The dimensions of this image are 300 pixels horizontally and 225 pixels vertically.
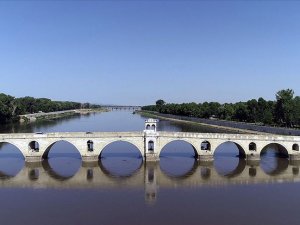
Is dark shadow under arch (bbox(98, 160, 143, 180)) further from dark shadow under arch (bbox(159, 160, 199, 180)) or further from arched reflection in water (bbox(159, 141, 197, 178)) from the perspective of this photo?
arched reflection in water (bbox(159, 141, 197, 178))

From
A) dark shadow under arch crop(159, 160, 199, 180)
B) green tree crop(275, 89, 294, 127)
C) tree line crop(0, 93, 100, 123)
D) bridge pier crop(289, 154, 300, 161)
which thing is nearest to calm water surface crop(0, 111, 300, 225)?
dark shadow under arch crop(159, 160, 199, 180)

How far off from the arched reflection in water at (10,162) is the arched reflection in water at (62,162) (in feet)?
11.1

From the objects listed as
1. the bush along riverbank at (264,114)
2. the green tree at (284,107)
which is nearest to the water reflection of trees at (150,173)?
the bush along riverbank at (264,114)

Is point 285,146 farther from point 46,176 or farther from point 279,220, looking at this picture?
point 46,176

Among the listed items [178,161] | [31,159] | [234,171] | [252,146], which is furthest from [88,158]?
[252,146]

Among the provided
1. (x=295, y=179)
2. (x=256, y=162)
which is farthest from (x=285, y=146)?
(x=295, y=179)

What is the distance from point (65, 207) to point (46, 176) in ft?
37.8

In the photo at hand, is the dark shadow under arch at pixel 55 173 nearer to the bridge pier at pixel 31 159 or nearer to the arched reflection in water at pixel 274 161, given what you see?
the bridge pier at pixel 31 159

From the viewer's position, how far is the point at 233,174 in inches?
1699

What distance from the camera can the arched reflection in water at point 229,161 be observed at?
146 feet

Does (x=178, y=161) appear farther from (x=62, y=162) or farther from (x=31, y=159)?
(x=31, y=159)

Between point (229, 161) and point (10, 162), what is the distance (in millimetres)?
30332

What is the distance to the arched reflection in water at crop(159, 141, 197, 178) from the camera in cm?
4372

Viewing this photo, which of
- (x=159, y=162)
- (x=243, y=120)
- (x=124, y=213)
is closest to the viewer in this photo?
(x=124, y=213)
